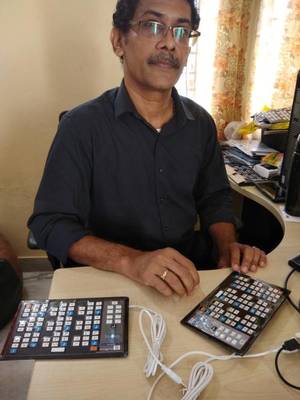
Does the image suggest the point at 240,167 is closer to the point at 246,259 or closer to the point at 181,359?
the point at 246,259

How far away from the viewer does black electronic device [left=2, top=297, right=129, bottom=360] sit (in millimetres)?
672

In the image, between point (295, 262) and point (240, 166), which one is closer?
point (295, 262)

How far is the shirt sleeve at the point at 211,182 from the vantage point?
53.8 inches

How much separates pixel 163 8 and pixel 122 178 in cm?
56

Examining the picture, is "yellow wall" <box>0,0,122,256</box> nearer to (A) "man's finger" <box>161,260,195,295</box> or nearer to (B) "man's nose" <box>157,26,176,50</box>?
(B) "man's nose" <box>157,26,176,50</box>

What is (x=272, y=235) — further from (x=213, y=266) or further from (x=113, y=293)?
(x=113, y=293)

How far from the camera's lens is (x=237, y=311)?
2.49ft

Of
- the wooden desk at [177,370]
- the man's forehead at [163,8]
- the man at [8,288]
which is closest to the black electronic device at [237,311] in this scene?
the wooden desk at [177,370]

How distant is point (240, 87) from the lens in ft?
6.93

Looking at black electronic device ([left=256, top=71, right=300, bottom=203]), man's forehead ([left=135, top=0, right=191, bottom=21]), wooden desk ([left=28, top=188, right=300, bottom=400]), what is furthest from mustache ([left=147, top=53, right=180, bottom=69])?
wooden desk ([left=28, top=188, right=300, bottom=400])

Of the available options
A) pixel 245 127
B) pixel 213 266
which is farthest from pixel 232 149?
pixel 213 266

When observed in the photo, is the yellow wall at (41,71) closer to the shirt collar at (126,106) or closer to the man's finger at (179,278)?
the shirt collar at (126,106)

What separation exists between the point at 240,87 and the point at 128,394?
192 cm

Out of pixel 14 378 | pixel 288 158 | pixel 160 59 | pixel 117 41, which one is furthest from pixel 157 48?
pixel 14 378
